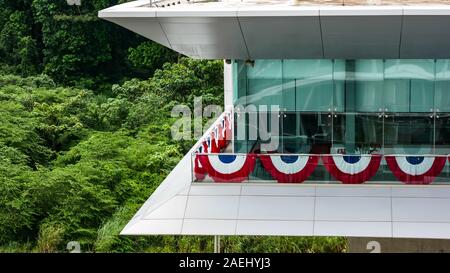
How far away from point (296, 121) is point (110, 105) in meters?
18.4

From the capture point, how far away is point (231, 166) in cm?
1416

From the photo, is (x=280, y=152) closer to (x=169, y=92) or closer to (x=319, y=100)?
(x=319, y=100)

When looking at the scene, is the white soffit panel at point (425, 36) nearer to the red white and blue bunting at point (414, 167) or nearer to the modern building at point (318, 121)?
the modern building at point (318, 121)

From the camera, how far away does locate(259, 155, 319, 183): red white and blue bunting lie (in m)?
14.0

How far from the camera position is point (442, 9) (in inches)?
492

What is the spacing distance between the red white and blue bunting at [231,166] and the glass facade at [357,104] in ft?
5.15

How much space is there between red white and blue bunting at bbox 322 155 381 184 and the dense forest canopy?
405 inches

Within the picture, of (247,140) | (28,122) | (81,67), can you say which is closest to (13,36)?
(81,67)

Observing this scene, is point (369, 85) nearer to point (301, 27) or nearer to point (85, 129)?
point (301, 27)

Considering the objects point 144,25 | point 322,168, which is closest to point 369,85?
point 322,168

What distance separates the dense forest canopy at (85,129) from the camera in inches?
922

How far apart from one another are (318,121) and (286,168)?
174 cm

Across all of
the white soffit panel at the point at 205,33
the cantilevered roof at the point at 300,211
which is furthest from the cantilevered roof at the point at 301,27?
the cantilevered roof at the point at 300,211

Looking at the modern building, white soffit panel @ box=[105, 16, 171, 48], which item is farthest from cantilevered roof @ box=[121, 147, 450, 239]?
white soffit panel @ box=[105, 16, 171, 48]
